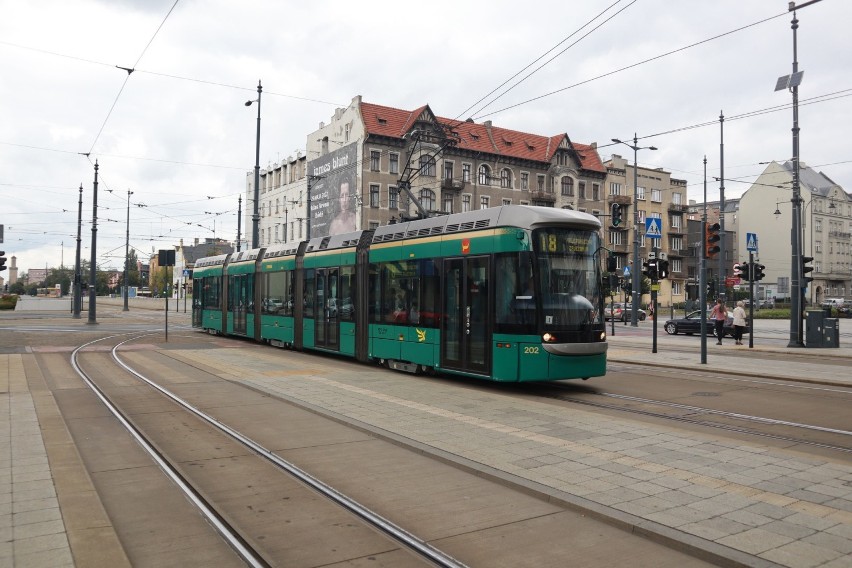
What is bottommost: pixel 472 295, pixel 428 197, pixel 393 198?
pixel 472 295

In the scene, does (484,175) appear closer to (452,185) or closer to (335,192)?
(452,185)

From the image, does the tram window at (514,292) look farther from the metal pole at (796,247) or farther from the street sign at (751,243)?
the metal pole at (796,247)

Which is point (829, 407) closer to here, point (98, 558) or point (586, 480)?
point (586, 480)

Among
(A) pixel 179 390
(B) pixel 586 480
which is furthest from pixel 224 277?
(B) pixel 586 480

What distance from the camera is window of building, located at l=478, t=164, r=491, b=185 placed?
59188 millimetres

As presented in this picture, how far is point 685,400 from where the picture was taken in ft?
38.3

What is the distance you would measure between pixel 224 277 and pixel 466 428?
1976cm

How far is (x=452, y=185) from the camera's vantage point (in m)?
56.5

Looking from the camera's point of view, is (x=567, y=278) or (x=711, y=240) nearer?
(x=567, y=278)

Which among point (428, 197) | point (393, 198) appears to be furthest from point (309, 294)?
point (428, 197)

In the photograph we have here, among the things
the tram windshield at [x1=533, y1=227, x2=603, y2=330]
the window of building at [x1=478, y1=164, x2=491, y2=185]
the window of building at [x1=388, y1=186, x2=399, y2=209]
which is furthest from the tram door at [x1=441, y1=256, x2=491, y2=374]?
the window of building at [x1=478, y1=164, x2=491, y2=185]

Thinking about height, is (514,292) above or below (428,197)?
below

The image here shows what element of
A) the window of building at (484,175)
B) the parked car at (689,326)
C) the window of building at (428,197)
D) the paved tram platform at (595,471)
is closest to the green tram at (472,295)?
the paved tram platform at (595,471)

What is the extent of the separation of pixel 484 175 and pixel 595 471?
54238 mm
